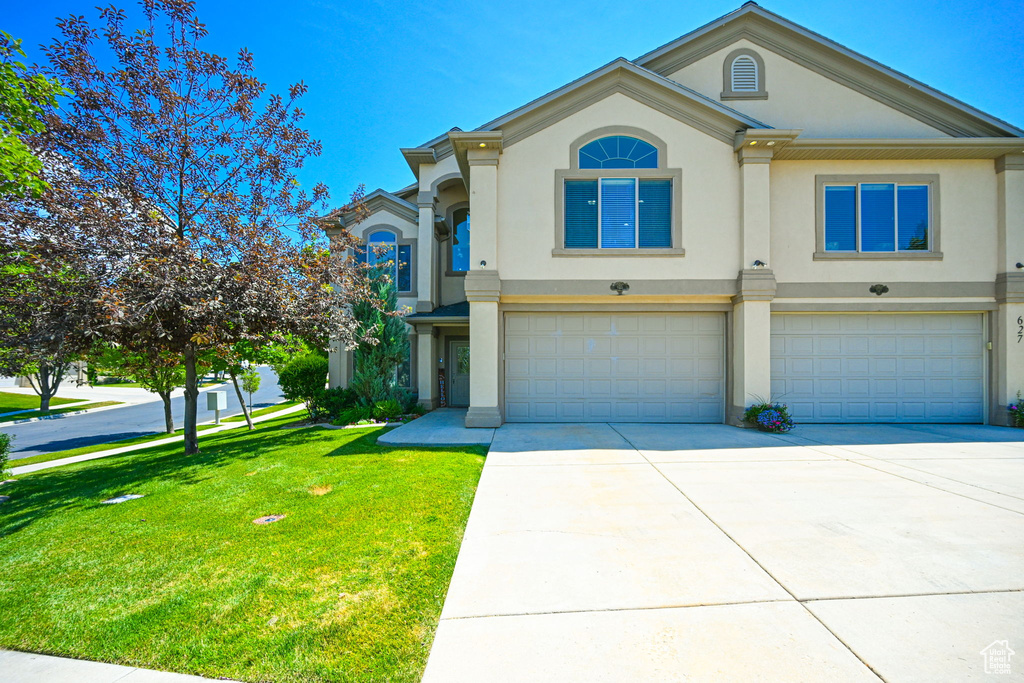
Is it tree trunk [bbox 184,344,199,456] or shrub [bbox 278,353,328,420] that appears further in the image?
shrub [bbox 278,353,328,420]

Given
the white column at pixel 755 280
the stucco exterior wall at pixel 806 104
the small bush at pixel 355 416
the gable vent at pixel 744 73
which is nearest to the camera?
the white column at pixel 755 280

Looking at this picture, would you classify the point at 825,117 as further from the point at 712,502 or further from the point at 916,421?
the point at 712,502

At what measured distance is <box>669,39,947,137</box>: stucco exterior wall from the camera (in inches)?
462

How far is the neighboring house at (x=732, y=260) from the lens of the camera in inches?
418

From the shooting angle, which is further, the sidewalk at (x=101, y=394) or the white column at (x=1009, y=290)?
the sidewalk at (x=101, y=394)

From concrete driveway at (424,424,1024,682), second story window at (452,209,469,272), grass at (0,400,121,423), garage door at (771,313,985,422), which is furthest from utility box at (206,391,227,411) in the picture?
garage door at (771,313,985,422)

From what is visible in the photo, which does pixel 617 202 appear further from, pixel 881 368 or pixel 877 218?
pixel 881 368

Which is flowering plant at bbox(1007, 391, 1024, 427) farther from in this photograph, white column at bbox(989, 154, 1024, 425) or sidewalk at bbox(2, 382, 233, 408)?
sidewalk at bbox(2, 382, 233, 408)

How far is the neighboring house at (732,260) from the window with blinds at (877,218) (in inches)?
1.8

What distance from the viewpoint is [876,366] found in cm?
1108

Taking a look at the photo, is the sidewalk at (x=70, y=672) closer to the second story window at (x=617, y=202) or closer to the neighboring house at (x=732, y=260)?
the neighboring house at (x=732, y=260)

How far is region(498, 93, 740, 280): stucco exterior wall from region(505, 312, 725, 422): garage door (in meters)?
1.14

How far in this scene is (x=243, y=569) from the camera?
156 inches

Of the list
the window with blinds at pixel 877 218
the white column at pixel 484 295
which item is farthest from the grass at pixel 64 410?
the window with blinds at pixel 877 218
